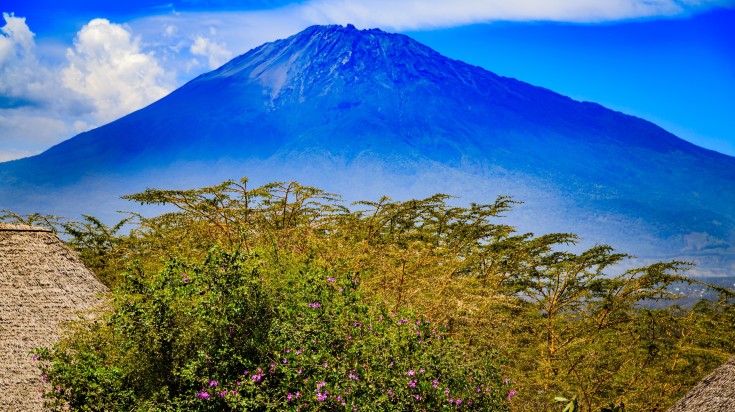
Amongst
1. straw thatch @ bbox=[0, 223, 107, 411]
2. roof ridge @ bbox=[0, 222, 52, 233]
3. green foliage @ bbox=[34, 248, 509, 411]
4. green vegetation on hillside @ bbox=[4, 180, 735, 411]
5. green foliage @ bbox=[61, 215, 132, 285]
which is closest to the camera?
green foliage @ bbox=[34, 248, 509, 411]

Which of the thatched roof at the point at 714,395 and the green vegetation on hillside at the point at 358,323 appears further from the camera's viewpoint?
the green vegetation on hillside at the point at 358,323

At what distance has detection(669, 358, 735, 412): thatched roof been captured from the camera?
582 centimetres

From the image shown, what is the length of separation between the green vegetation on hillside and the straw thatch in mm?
425

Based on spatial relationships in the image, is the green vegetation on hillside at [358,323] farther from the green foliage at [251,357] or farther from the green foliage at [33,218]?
the green foliage at [33,218]

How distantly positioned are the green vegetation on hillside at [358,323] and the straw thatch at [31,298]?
0.42 meters

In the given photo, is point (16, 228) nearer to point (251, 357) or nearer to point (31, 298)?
point (31, 298)

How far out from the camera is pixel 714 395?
19.5 feet

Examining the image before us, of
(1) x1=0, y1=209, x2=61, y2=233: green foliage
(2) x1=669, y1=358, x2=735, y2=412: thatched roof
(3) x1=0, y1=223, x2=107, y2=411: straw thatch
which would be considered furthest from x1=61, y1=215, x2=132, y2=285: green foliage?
(2) x1=669, y1=358, x2=735, y2=412: thatched roof

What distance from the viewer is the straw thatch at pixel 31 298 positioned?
8781 mm

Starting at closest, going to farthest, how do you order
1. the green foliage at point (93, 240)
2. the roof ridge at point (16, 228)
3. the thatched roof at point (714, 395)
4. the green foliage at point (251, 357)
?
the thatched roof at point (714, 395)
the green foliage at point (251, 357)
the roof ridge at point (16, 228)
the green foliage at point (93, 240)

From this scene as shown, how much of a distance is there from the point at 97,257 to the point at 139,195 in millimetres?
3840

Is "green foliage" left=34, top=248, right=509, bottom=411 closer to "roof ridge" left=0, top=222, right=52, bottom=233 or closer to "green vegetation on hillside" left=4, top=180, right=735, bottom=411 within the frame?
"green vegetation on hillside" left=4, top=180, right=735, bottom=411

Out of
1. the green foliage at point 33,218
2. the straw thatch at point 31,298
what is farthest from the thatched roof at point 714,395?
the green foliage at point 33,218

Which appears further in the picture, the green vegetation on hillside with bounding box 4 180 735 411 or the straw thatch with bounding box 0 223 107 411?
the straw thatch with bounding box 0 223 107 411
